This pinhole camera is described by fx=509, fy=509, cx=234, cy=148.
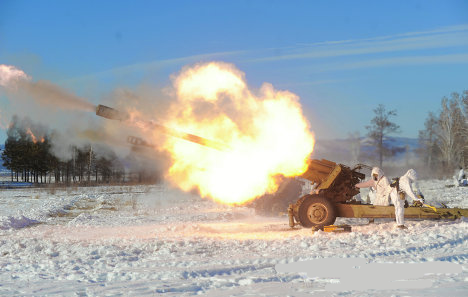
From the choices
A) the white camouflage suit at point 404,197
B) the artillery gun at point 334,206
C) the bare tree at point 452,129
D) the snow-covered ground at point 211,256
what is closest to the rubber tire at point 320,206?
the artillery gun at point 334,206

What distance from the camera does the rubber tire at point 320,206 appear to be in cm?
1470

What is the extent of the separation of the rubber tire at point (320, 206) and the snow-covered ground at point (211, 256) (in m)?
0.58

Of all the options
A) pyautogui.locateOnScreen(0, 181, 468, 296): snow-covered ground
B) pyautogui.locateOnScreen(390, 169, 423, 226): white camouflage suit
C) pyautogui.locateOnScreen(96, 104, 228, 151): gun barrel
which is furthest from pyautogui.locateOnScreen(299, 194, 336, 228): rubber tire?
pyautogui.locateOnScreen(96, 104, 228, 151): gun barrel

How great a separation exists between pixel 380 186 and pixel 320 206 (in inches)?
78.7

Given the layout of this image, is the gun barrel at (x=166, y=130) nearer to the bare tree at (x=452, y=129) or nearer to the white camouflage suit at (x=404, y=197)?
the white camouflage suit at (x=404, y=197)

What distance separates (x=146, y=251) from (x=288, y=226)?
5.78m

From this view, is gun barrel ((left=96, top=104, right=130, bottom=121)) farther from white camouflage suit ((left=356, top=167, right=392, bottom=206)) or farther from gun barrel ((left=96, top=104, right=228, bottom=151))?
white camouflage suit ((left=356, top=167, right=392, bottom=206))

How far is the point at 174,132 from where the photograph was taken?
15898 millimetres

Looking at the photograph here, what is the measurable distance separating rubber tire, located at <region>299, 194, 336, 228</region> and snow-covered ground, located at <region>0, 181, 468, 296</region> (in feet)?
1.89

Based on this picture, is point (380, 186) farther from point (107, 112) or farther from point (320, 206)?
point (107, 112)

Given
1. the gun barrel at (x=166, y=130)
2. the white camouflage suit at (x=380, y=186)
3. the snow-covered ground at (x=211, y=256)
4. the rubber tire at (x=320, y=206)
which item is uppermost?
the gun barrel at (x=166, y=130)

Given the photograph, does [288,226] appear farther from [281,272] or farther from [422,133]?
[422,133]

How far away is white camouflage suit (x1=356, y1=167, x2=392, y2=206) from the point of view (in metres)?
15.1

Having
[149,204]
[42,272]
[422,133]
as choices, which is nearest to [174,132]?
[42,272]
